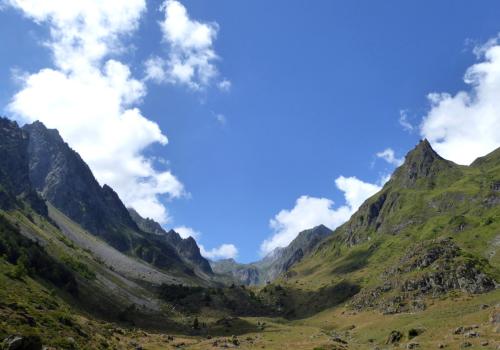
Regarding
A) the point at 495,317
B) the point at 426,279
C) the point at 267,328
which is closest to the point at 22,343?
the point at 495,317

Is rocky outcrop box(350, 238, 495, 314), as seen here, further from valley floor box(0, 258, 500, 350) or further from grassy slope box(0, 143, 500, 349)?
valley floor box(0, 258, 500, 350)

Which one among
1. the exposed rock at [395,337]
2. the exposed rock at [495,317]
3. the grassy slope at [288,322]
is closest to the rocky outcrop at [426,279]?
the grassy slope at [288,322]

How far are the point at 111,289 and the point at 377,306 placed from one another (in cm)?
10009

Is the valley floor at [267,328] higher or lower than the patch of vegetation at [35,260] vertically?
lower

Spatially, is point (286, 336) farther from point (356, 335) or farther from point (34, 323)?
point (34, 323)

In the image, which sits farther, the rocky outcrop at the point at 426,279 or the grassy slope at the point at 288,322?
the rocky outcrop at the point at 426,279

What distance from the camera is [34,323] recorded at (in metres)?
49.5

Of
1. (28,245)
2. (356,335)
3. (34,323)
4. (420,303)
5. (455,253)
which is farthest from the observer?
(455,253)

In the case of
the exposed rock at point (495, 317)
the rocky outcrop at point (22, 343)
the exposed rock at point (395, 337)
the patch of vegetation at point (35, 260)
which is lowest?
the exposed rock at point (395, 337)

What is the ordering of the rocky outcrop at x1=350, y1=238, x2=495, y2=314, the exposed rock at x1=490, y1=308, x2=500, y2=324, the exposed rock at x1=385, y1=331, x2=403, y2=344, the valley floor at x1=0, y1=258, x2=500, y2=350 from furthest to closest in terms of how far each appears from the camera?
the rocky outcrop at x1=350, y1=238, x2=495, y2=314, the exposed rock at x1=385, y1=331, x2=403, y2=344, the exposed rock at x1=490, y1=308, x2=500, y2=324, the valley floor at x1=0, y1=258, x2=500, y2=350

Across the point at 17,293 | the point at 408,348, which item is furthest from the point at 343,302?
the point at 17,293

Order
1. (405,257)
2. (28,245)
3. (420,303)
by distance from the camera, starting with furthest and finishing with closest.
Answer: (405,257), (28,245), (420,303)

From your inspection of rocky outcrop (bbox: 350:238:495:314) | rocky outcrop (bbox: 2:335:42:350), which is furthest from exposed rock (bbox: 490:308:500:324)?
rocky outcrop (bbox: 2:335:42:350)

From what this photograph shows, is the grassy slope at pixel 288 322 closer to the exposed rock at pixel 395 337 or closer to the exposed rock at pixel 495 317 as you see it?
the exposed rock at pixel 395 337
